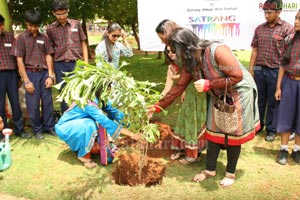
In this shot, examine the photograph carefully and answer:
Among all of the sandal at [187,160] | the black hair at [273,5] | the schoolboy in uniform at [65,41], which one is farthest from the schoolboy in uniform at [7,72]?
the black hair at [273,5]

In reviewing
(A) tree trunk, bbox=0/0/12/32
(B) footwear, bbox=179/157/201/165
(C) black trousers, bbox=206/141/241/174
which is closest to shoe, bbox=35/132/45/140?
(A) tree trunk, bbox=0/0/12/32

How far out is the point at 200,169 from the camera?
3604mm

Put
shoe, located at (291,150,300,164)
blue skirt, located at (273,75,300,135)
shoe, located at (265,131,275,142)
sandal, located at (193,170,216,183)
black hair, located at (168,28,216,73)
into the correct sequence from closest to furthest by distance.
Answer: black hair, located at (168,28,216,73) < sandal, located at (193,170,216,183) < blue skirt, located at (273,75,300,135) < shoe, located at (291,150,300,164) < shoe, located at (265,131,275,142)

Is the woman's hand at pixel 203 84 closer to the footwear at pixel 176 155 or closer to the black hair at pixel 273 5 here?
the footwear at pixel 176 155

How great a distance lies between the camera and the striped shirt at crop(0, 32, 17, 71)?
4.25 metres

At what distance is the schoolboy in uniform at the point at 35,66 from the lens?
4203 millimetres

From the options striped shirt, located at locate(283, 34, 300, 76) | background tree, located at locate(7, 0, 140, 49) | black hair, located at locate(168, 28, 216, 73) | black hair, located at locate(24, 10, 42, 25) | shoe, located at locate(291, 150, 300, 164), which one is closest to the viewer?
black hair, located at locate(168, 28, 216, 73)

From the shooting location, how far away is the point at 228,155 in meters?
3.19

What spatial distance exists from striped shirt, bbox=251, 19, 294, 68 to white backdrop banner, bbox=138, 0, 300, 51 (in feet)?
1.26

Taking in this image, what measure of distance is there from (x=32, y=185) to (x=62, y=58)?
1889 millimetres

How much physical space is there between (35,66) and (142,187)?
2319 mm

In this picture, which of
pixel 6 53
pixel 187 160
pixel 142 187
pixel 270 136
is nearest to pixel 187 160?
pixel 187 160

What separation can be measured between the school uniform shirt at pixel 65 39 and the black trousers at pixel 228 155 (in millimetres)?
2415

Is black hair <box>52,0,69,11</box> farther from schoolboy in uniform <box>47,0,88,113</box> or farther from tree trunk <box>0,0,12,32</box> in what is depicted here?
tree trunk <box>0,0,12,32</box>
